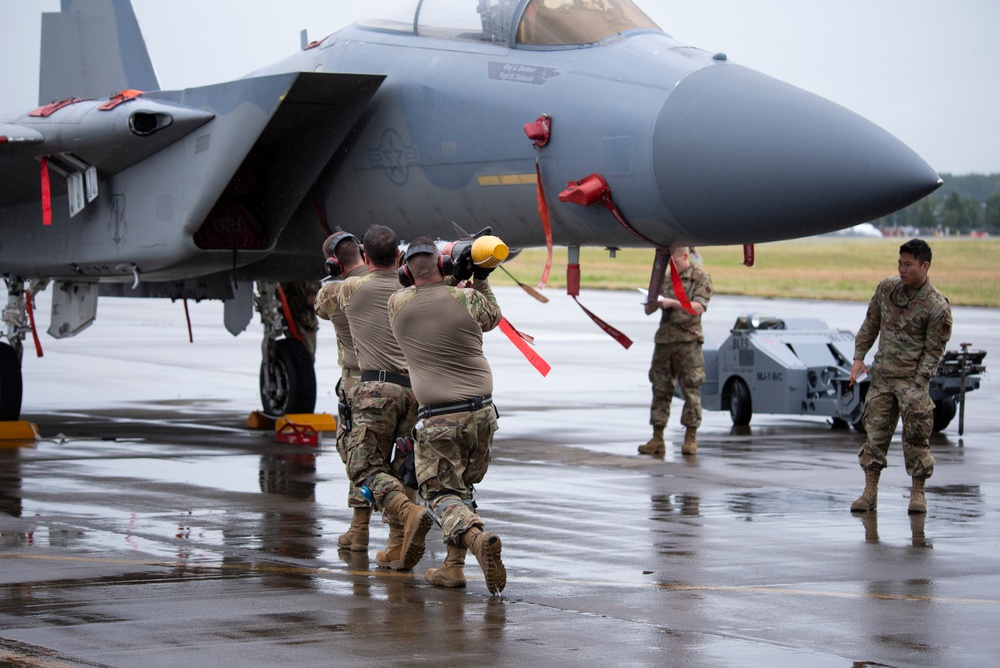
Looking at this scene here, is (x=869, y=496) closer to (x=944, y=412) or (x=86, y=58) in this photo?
(x=944, y=412)

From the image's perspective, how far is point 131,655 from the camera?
5012 mm

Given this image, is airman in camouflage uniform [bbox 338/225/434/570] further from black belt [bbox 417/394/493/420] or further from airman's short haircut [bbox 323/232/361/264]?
black belt [bbox 417/394/493/420]

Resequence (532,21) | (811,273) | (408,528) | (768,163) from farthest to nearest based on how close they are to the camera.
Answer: (811,273)
(532,21)
(768,163)
(408,528)

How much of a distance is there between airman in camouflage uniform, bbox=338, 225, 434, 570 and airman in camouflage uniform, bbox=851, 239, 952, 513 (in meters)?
3.20

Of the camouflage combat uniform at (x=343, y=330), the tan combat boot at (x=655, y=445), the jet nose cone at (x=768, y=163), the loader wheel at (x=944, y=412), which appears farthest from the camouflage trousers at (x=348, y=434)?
the loader wheel at (x=944, y=412)

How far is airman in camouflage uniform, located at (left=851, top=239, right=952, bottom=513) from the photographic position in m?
8.81

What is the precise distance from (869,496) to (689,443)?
316 centimetres

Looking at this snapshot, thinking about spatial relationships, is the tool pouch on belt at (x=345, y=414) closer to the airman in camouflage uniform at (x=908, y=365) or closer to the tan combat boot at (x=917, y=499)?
the airman in camouflage uniform at (x=908, y=365)

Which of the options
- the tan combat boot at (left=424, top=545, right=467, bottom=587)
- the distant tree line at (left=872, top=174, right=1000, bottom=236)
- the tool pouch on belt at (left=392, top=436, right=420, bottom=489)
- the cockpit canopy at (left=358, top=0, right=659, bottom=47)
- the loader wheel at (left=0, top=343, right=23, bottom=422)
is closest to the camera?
the tan combat boot at (left=424, top=545, right=467, bottom=587)

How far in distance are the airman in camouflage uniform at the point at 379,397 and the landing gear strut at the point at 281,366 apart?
613cm

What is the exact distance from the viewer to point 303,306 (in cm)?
1456

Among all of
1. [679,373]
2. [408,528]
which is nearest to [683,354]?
[679,373]

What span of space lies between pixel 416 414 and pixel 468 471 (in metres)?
0.76

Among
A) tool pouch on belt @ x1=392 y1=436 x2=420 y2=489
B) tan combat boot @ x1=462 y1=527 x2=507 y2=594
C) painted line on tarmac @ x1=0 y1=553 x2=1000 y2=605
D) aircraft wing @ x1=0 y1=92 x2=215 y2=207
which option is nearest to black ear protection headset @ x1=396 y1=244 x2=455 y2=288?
tool pouch on belt @ x1=392 y1=436 x2=420 y2=489
